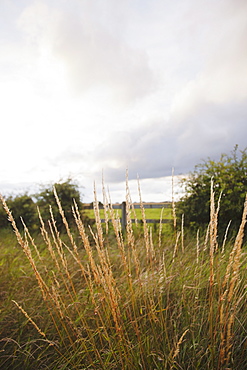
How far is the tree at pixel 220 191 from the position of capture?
623 centimetres

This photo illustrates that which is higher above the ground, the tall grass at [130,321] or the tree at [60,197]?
the tree at [60,197]

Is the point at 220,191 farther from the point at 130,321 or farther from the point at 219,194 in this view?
the point at 130,321

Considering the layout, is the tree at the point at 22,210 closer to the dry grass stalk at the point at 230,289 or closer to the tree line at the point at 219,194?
the tree line at the point at 219,194

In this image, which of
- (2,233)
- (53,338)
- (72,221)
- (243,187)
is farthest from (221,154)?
(2,233)

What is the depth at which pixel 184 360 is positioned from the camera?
2.03 metres

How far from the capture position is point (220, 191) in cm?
641

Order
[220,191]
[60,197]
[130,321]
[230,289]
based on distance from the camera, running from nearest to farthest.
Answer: [230,289] → [130,321] → [220,191] → [60,197]

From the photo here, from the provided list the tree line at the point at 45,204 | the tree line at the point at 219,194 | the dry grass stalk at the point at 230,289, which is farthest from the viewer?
the tree line at the point at 45,204

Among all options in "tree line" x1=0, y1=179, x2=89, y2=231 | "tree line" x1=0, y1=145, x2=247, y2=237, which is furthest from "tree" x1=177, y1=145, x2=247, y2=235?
"tree line" x1=0, y1=179, x2=89, y2=231

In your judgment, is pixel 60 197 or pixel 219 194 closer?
pixel 219 194

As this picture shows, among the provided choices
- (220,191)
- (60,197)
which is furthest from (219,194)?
(60,197)

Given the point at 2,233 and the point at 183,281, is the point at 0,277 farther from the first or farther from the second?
the point at 2,233

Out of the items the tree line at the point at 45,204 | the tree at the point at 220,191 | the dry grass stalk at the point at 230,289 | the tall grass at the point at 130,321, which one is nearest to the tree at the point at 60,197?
the tree line at the point at 45,204

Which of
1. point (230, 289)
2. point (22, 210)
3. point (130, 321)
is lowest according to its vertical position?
point (130, 321)
